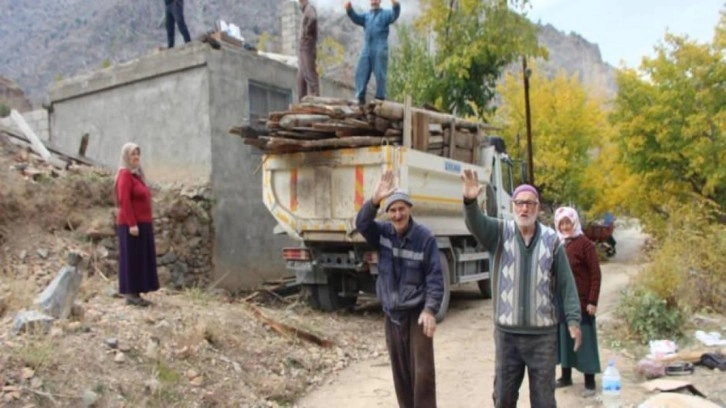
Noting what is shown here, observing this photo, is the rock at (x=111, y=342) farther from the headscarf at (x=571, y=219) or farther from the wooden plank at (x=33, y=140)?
the wooden plank at (x=33, y=140)

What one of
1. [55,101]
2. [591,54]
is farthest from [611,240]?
[591,54]

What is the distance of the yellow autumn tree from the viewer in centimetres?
1919

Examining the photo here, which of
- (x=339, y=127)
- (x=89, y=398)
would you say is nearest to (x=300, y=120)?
(x=339, y=127)

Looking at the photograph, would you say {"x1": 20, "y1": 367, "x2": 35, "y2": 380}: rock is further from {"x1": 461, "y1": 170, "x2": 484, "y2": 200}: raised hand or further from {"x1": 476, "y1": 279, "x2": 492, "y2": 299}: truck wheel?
{"x1": 476, "y1": 279, "x2": 492, "y2": 299}: truck wheel

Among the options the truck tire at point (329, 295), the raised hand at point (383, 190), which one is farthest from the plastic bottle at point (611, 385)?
the truck tire at point (329, 295)

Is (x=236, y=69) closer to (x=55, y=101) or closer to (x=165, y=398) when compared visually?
(x=55, y=101)

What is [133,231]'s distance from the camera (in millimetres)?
5758

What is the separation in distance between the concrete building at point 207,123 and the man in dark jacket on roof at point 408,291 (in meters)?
6.13

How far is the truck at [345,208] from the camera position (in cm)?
745

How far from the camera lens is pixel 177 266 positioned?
9.58 metres

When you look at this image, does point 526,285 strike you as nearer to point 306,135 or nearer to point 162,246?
point 306,135

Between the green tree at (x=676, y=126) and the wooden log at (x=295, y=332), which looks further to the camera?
the green tree at (x=676, y=126)

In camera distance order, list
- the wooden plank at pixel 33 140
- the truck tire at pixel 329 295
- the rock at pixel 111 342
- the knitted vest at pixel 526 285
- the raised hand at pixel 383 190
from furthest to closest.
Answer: the wooden plank at pixel 33 140 → the truck tire at pixel 329 295 → the rock at pixel 111 342 → the raised hand at pixel 383 190 → the knitted vest at pixel 526 285

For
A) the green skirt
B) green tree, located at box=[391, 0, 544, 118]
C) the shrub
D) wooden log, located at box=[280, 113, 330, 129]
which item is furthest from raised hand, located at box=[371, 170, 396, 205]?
green tree, located at box=[391, 0, 544, 118]
